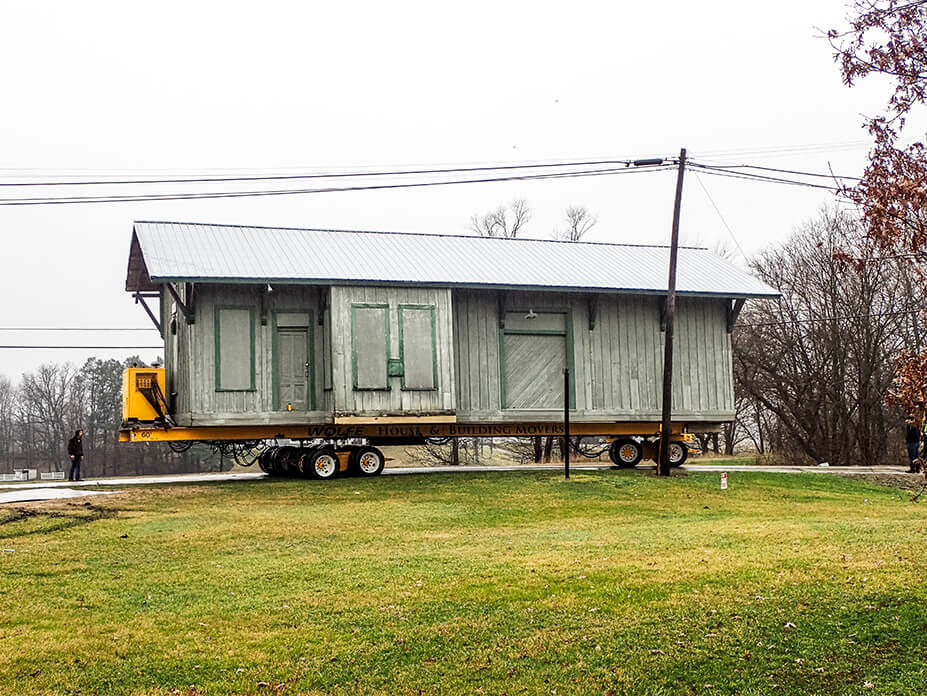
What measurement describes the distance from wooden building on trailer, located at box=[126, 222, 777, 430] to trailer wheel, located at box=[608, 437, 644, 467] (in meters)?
0.82

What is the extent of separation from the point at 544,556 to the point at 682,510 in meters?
7.62

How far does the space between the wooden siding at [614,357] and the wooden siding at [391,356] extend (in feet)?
4.73

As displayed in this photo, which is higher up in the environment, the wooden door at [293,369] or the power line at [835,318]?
the power line at [835,318]

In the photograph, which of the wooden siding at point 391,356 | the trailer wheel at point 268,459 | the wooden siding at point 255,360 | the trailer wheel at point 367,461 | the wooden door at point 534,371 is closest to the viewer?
the wooden siding at point 255,360

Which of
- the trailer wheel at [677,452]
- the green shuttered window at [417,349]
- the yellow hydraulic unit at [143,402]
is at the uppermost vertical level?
the green shuttered window at [417,349]

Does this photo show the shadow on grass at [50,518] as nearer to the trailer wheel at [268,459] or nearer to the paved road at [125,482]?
the paved road at [125,482]

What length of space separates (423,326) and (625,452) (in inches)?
291

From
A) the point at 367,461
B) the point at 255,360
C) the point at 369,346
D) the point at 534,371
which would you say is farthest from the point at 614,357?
the point at 255,360

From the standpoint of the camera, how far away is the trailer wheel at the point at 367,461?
24.7 meters

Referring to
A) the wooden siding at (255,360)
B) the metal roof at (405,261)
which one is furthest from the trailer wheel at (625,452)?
the wooden siding at (255,360)

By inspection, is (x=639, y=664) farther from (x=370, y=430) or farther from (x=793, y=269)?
(x=793, y=269)

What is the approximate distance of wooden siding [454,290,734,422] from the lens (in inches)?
1032

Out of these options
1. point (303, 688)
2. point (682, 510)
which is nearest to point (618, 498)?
point (682, 510)

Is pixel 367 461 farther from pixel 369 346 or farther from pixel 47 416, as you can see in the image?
pixel 47 416
